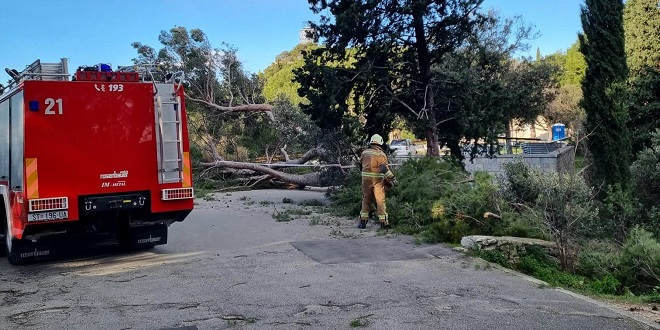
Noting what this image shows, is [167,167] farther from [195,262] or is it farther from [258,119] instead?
[258,119]

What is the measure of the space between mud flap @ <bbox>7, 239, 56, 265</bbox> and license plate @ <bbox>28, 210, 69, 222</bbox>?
947 mm

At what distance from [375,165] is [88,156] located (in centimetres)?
528

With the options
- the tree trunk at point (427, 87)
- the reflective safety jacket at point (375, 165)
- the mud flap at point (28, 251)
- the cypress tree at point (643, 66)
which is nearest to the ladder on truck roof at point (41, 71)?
the mud flap at point (28, 251)

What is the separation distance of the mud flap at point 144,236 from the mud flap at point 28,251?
113 cm

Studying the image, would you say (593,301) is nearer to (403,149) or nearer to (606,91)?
(606,91)

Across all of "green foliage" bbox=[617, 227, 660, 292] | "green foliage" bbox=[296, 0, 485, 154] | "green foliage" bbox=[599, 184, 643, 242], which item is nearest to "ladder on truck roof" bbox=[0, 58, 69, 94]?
"green foliage" bbox=[296, 0, 485, 154]

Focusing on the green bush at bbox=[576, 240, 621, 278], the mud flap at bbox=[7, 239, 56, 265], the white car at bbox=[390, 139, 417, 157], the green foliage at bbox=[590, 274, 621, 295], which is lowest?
the green foliage at bbox=[590, 274, 621, 295]

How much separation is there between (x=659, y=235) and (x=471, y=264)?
6850mm

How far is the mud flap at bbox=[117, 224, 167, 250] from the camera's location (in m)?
8.82

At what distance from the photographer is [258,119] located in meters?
Answer: 22.4

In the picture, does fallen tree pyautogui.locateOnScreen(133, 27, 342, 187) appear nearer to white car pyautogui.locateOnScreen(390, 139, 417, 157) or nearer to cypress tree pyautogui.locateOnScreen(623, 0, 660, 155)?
white car pyautogui.locateOnScreen(390, 139, 417, 157)

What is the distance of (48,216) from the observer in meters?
7.48

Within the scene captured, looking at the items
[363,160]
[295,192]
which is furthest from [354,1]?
[295,192]

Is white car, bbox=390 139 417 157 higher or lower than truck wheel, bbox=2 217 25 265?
higher
